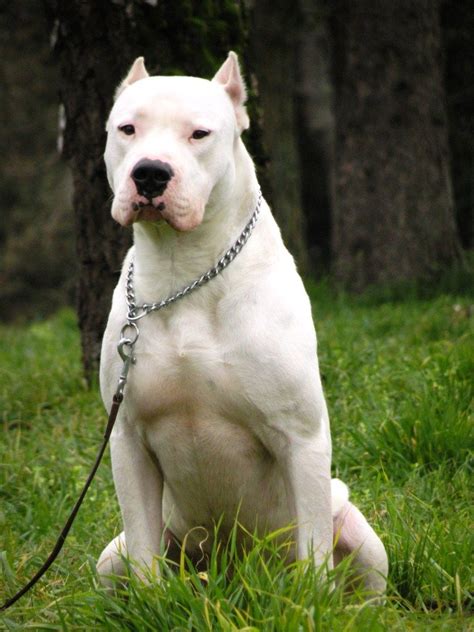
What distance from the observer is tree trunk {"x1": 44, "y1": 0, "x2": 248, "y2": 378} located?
5453mm

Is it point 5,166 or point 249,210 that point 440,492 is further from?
point 5,166

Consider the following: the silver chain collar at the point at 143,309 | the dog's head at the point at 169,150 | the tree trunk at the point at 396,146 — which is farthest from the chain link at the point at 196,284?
the tree trunk at the point at 396,146

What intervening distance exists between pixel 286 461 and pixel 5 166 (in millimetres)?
14118

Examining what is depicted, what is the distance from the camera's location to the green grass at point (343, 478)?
2951mm

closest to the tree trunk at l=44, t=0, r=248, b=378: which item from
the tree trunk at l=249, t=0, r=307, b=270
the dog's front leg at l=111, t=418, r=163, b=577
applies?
the dog's front leg at l=111, t=418, r=163, b=577

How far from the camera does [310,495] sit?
Result: 10.4 feet

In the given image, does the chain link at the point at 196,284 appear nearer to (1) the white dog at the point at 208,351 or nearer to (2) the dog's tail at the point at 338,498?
(1) the white dog at the point at 208,351

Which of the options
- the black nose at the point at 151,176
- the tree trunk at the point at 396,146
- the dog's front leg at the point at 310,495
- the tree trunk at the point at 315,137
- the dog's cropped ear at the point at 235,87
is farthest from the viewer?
the tree trunk at the point at 315,137

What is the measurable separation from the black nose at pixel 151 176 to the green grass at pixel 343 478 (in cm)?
103

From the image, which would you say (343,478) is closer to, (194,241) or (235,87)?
(194,241)

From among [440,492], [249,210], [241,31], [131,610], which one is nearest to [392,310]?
[241,31]

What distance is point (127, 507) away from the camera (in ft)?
10.9

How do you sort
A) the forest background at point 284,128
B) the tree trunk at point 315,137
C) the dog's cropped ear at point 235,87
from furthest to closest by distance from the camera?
1. the tree trunk at point 315,137
2. the forest background at point 284,128
3. the dog's cropped ear at point 235,87

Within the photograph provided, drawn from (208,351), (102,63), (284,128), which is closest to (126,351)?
(208,351)
